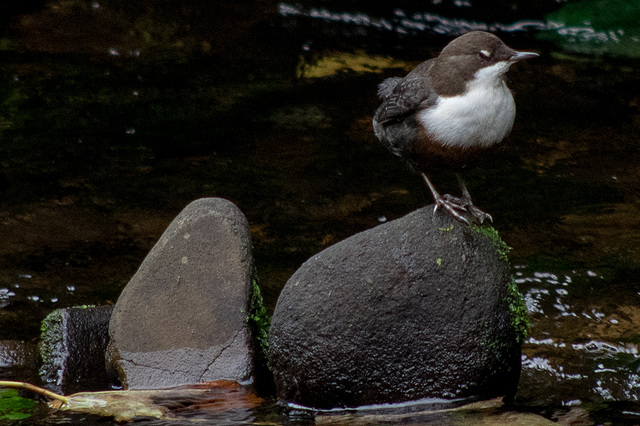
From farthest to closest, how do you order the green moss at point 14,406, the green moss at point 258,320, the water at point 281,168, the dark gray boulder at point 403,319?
1. the water at point 281,168
2. the green moss at point 258,320
3. the green moss at point 14,406
4. the dark gray boulder at point 403,319

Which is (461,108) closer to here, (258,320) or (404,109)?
(404,109)

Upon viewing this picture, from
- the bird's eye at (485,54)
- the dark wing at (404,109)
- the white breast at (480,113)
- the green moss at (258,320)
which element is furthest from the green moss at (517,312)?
the green moss at (258,320)

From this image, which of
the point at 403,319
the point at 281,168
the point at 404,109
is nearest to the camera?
the point at 403,319

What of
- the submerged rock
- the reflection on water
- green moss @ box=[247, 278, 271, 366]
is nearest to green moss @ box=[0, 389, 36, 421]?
the submerged rock

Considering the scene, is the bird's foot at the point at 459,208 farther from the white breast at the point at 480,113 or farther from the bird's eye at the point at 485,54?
the bird's eye at the point at 485,54

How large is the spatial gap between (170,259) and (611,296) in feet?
8.25

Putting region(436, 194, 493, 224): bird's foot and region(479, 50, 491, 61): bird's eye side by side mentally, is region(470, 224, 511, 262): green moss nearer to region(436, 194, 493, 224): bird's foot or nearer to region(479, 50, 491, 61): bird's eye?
region(436, 194, 493, 224): bird's foot

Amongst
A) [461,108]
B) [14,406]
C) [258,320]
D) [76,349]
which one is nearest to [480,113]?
[461,108]

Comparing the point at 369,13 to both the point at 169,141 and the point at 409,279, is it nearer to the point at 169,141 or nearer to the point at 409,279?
the point at 169,141

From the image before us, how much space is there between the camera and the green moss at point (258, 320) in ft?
12.3

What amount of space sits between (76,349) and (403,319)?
1.69 metres

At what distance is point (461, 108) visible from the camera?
339 centimetres

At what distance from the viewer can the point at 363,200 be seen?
5652 mm

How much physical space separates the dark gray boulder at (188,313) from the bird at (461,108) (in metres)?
0.99
